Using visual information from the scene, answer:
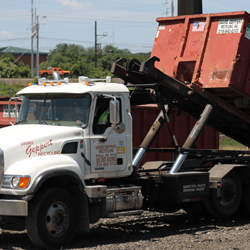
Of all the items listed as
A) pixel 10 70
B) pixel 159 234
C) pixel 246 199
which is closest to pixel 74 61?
pixel 10 70

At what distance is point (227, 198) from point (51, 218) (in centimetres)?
407

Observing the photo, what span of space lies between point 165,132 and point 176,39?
4.42 meters

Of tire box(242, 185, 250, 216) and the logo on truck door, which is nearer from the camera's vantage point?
the logo on truck door

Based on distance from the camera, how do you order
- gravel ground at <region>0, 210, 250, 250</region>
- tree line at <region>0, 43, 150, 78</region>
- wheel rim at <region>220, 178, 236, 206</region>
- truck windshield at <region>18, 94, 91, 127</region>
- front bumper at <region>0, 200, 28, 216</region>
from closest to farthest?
front bumper at <region>0, 200, 28, 216</region> < gravel ground at <region>0, 210, 250, 250</region> < truck windshield at <region>18, 94, 91, 127</region> < wheel rim at <region>220, 178, 236, 206</region> < tree line at <region>0, 43, 150, 78</region>

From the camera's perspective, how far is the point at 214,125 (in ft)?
35.4

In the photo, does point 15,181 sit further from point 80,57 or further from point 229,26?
point 80,57

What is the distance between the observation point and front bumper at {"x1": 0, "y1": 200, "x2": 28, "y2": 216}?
6656mm

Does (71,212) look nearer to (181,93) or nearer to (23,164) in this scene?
(23,164)

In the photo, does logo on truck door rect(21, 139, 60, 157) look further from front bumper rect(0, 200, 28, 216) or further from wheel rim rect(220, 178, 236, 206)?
wheel rim rect(220, 178, 236, 206)

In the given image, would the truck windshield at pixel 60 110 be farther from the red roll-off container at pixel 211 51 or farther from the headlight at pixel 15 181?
the red roll-off container at pixel 211 51

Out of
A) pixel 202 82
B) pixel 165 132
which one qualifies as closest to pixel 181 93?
pixel 202 82

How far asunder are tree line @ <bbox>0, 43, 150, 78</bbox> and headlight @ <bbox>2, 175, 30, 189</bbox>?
67235mm

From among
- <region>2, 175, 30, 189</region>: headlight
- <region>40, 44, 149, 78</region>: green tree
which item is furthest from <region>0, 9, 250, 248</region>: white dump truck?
<region>40, 44, 149, 78</region>: green tree

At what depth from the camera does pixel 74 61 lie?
87.4m
